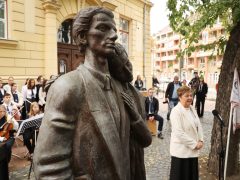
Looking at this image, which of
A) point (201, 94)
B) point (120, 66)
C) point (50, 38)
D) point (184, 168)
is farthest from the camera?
point (201, 94)

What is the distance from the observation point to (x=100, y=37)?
1436 mm

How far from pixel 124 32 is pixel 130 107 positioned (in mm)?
17392

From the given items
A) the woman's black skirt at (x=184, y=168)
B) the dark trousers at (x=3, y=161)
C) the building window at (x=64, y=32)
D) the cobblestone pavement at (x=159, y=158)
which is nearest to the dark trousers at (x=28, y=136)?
the dark trousers at (x=3, y=161)

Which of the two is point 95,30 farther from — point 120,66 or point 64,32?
point 64,32

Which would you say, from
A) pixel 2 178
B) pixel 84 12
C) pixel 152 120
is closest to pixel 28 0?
pixel 152 120

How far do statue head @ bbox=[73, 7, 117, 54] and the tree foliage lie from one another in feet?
14.7

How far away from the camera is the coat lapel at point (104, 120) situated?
135 centimetres

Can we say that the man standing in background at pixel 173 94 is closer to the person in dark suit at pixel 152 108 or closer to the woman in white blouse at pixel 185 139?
the person in dark suit at pixel 152 108

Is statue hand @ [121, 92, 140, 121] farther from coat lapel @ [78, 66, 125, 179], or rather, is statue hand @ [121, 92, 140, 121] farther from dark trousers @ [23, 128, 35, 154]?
dark trousers @ [23, 128, 35, 154]

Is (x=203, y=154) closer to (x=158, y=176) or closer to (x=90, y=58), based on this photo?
(x=158, y=176)

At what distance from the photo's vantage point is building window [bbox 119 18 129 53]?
18125mm

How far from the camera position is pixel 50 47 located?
477 inches

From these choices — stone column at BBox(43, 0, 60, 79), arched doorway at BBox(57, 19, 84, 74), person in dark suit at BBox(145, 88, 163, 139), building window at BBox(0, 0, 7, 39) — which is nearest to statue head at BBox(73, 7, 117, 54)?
person in dark suit at BBox(145, 88, 163, 139)

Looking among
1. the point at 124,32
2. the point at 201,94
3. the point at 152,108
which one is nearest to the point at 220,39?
the point at 152,108
